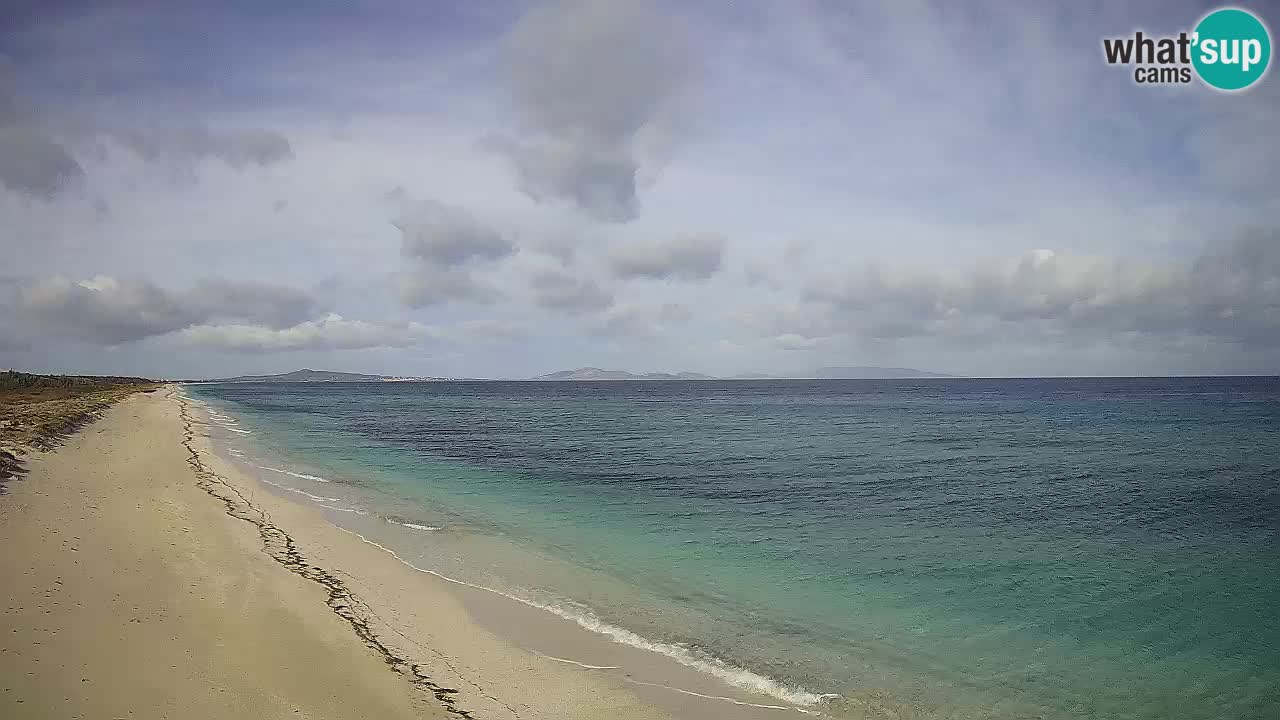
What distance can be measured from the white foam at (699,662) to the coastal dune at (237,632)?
4.27 ft

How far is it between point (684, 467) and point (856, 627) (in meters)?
20.2

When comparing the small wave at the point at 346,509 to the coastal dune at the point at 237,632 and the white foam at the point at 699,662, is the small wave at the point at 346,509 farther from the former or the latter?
the white foam at the point at 699,662

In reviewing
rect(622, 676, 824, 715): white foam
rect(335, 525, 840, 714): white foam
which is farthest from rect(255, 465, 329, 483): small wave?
rect(622, 676, 824, 715): white foam

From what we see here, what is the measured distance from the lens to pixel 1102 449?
128ft

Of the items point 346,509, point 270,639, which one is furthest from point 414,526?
point 270,639

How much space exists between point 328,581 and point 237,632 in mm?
3116

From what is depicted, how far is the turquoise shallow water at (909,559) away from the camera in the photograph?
9781 millimetres

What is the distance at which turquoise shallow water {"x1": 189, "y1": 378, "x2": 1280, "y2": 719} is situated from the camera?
978cm

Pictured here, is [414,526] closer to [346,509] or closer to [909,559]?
[346,509]

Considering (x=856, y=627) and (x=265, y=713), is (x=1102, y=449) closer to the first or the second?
(x=856, y=627)

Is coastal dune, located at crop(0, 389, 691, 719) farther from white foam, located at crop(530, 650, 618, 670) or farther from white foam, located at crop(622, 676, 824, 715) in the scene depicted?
white foam, located at crop(622, 676, 824, 715)

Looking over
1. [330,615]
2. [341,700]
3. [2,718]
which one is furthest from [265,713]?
[330,615]

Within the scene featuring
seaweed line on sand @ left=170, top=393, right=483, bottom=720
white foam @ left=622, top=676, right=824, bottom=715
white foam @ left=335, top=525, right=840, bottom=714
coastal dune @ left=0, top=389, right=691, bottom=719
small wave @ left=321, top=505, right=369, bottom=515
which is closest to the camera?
coastal dune @ left=0, top=389, right=691, bottom=719

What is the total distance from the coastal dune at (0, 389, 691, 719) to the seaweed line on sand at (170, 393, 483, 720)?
4cm
